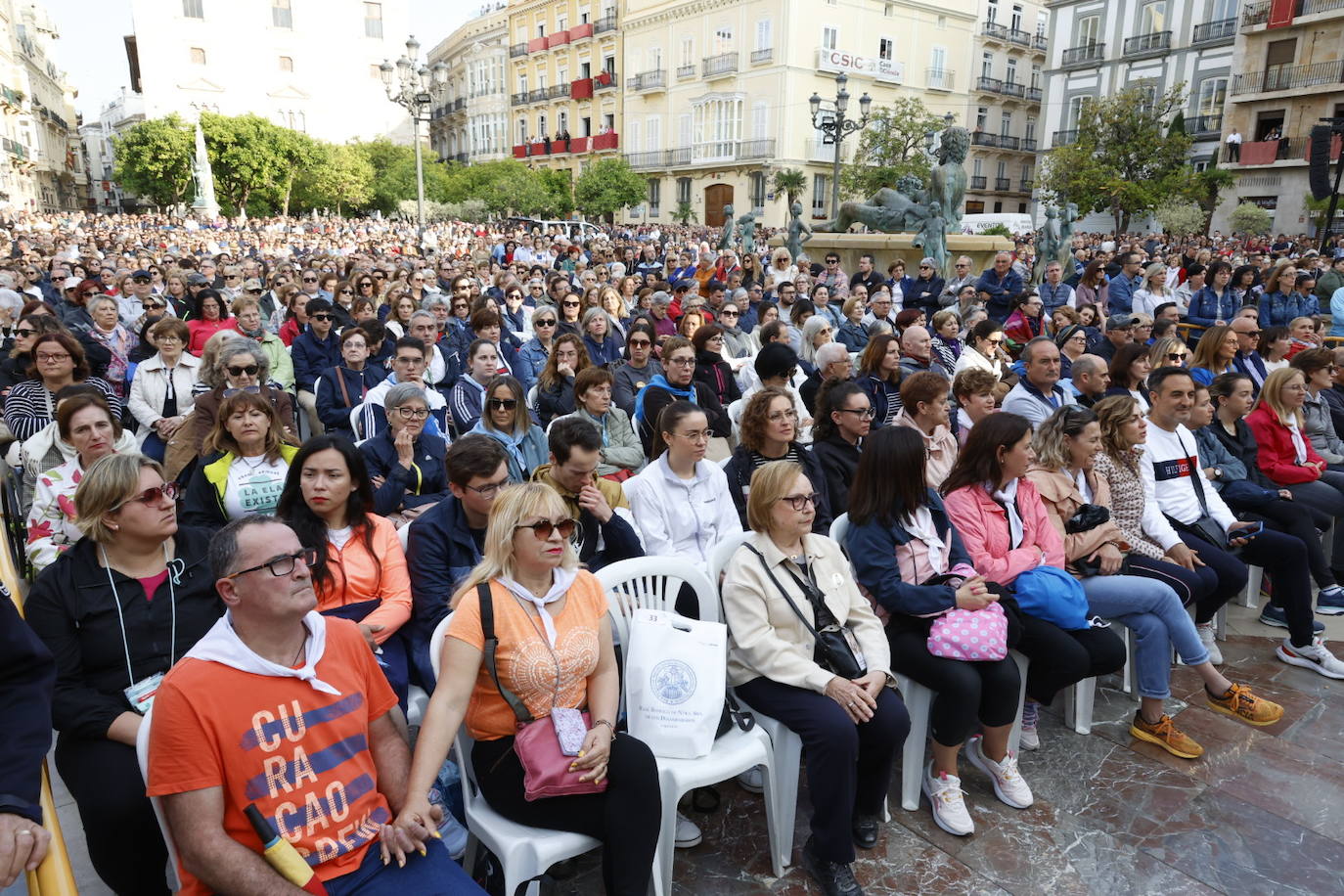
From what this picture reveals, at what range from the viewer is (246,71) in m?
50.7

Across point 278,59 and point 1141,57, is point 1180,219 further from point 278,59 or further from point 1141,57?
point 278,59

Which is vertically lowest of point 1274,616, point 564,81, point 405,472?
point 1274,616

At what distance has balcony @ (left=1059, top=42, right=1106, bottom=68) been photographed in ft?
118

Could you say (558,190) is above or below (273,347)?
above

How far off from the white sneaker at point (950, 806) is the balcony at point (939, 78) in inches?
1707

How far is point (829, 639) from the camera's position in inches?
113

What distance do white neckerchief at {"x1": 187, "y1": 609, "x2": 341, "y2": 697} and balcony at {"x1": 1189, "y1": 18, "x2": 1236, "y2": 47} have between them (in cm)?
4016

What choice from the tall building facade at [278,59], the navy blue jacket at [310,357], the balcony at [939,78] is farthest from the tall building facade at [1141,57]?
the tall building facade at [278,59]

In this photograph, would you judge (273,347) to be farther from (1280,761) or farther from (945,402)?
(1280,761)

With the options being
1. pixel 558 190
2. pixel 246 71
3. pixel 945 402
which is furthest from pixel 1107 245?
pixel 246 71

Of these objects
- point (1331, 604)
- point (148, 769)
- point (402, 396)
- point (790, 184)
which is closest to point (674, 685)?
point (148, 769)

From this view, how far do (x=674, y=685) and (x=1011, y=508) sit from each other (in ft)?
5.80

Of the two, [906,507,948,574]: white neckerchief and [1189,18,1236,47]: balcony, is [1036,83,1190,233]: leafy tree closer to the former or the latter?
[1189,18,1236,47]: balcony

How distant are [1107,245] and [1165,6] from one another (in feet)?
68.8
